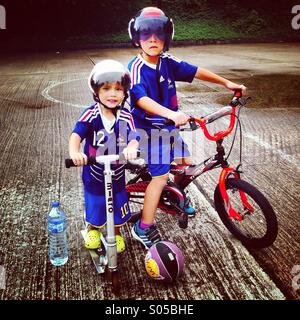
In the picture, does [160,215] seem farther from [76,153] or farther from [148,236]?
[76,153]

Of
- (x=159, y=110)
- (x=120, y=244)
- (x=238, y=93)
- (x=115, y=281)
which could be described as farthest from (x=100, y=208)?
(x=238, y=93)

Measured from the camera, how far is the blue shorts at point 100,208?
2838mm

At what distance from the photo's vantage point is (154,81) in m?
2.98

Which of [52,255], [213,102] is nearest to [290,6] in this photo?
[213,102]

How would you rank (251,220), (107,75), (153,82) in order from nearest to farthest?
(107,75) → (153,82) → (251,220)

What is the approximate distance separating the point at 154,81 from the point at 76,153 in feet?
3.15

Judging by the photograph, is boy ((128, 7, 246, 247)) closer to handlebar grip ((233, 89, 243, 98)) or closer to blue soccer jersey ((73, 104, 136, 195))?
handlebar grip ((233, 89, 243, 98))

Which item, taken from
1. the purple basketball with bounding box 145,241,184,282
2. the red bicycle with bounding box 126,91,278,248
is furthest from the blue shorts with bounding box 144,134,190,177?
the purple basketball with bounding box 145,241,184,282

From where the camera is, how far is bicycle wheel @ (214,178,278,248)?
288 cm

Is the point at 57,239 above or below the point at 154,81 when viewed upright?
below

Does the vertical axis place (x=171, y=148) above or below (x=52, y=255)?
above

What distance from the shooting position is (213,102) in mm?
7781

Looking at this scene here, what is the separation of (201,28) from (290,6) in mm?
5796
